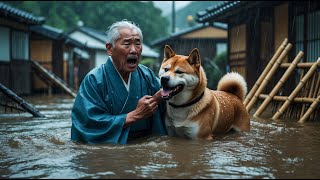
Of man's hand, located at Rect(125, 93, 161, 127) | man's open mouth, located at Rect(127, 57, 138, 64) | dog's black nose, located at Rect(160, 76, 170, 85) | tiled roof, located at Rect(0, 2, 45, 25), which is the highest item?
tiled roof, located at Rect(0, 2, 45, 25)

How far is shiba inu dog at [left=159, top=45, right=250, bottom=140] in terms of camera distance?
5162mm

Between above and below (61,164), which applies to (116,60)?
above

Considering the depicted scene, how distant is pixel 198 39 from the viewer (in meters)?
29.7

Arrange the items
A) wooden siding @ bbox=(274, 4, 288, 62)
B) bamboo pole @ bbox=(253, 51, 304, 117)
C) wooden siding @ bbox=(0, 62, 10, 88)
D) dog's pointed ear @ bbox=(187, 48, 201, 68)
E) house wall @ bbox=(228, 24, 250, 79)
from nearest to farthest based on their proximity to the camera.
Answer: dog's pointed ear @ bbox=(187, 48, 201, 68) → bamboo pole @ bbox=(253, 51, 304, 117) → wooden siding @ bbox=(274, 4, 288, 62) → house wall @ bbox=(228, 24, 250, 79) → wooden siding @ bbox=(0, 62, 10, 88)

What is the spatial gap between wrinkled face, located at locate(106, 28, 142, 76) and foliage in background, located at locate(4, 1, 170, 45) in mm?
37148

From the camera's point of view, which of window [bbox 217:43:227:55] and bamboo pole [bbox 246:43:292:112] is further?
window [bbox 217:43:227:55]

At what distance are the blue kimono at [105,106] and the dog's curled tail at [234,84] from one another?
1.60 metres

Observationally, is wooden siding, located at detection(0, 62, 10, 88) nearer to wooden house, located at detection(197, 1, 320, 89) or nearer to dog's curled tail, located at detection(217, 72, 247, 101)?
wooden house, located at detection(197, 1, 320, 89)

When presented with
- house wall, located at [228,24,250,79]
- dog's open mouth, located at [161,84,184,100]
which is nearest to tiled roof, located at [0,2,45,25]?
house wall, located at [228,24,250,79]

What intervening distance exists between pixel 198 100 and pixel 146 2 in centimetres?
4530

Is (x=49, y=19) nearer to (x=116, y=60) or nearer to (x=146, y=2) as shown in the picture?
(x=146, y=2)

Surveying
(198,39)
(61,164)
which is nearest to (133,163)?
(61,164)

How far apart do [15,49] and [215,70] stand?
34.0 ft

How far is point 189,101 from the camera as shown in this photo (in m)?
5.42
